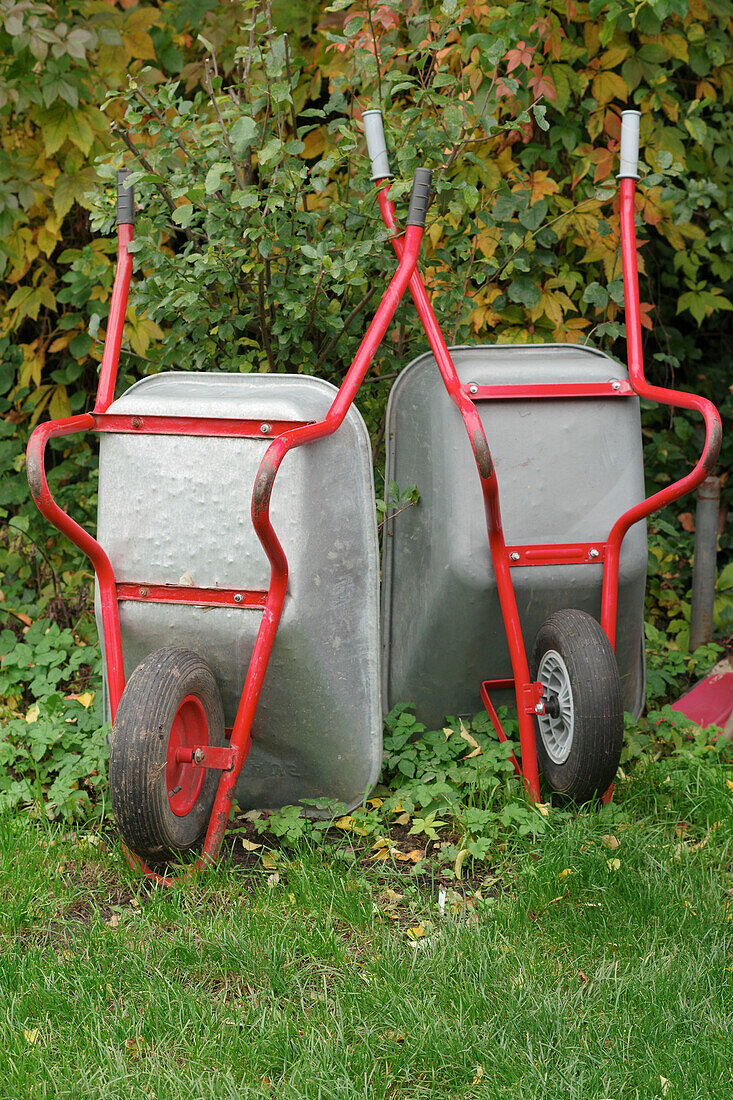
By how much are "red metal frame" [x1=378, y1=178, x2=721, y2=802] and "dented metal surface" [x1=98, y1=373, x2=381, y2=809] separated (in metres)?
0.26

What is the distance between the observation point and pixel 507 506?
2.36 metres

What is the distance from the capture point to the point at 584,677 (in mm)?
2145

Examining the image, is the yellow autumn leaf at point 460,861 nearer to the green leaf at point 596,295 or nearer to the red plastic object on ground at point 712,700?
the red plastic object on ground at point 712,700

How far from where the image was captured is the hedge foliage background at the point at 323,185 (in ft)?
8.41

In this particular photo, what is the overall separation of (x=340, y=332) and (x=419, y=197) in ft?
1.87

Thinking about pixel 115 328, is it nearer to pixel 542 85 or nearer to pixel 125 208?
pixel 125 208

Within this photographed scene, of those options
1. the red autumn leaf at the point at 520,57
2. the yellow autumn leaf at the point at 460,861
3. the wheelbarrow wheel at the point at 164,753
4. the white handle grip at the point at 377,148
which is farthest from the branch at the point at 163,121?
the yellow autumn leaf at the point at 460,861

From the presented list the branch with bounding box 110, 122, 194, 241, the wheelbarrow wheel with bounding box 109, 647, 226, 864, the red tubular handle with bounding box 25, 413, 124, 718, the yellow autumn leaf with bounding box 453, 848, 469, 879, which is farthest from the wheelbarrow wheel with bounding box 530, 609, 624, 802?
the branch with bounding box 110, 122, 194, 241

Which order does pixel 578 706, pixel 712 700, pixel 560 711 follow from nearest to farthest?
pixel 578 706 < pixel 560 711 < pixel 712 700

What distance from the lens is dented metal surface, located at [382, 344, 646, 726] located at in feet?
7.76

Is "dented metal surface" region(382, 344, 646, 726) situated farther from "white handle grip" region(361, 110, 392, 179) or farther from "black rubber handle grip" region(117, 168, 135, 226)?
"black rubber handle grip" region(117, 168, 135, 226)

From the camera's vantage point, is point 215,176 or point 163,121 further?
point 163,121

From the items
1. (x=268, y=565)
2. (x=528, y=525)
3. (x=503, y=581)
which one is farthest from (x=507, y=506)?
(x=268, y=565)

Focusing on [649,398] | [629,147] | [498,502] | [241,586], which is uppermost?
[629,147]
